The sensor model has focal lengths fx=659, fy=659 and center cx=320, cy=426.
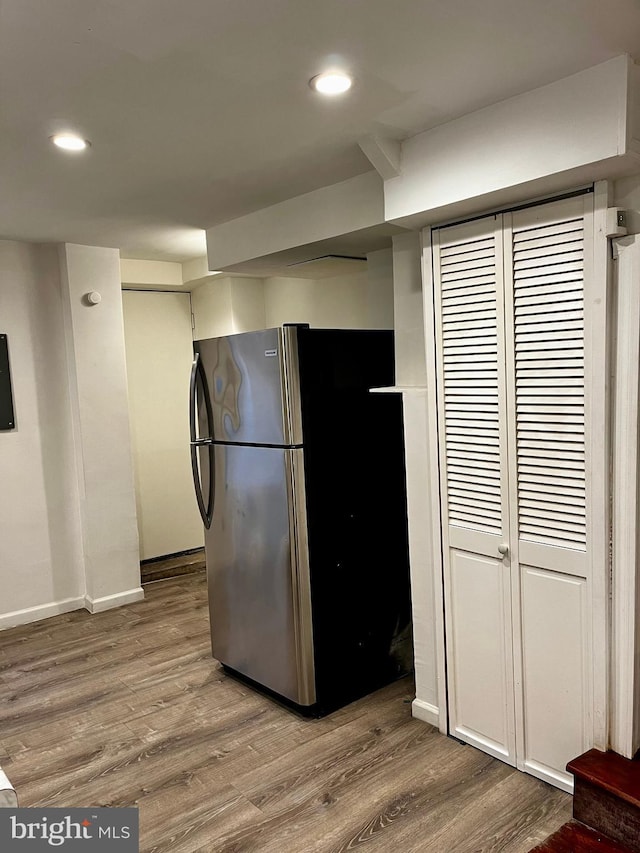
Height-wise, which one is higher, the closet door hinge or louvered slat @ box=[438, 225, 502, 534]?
the closet door hinge

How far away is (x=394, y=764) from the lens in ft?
8.25

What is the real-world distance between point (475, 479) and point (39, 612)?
3122mm

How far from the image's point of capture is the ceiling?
1.53 m

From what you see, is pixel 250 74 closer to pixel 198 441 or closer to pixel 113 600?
pixel 198 441

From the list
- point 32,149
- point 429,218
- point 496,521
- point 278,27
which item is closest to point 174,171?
point 32,149

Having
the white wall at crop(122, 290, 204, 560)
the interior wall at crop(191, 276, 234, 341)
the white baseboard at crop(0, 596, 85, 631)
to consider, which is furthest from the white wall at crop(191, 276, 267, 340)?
the white baseboard at crop(0, 596, 85, 631)

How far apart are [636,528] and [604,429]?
0.33 metres

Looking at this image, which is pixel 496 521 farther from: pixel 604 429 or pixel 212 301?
pixel 212 301

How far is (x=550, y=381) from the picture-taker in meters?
2.20

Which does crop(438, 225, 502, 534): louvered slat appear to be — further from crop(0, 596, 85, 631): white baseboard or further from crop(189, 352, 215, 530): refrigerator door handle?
crop(0, 596, 85, 631): white baseboard

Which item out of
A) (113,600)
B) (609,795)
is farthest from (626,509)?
(113,600)

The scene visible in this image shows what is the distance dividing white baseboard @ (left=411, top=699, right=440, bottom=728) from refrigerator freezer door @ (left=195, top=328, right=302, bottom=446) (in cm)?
124

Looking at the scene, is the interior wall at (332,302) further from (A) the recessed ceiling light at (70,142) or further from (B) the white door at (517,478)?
(A) the recessed ceiling light at (70,142)

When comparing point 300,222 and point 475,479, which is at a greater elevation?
point 300,222
